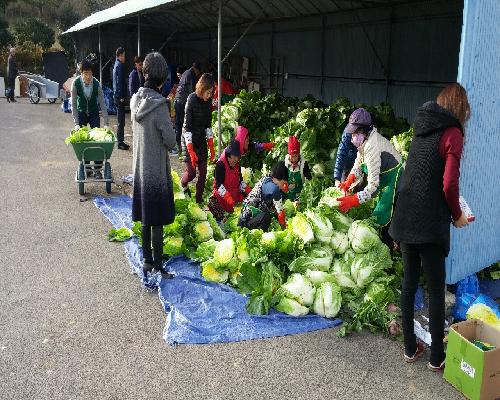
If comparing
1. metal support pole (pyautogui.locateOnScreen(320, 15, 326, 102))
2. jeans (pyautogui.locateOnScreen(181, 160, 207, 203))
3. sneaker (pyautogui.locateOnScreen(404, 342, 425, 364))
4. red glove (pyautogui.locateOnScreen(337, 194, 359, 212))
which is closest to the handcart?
metal support pole (pyautogui.locateOnScreen(320, 15, 326, 102))

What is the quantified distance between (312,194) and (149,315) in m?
2.94

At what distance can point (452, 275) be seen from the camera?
504 cm

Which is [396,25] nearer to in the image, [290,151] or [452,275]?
[290,151]

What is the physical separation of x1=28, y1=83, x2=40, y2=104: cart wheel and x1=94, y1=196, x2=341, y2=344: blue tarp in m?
19.5

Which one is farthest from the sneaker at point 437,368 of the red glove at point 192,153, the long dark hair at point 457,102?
the red glove at point 192,153

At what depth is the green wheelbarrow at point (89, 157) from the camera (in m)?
8.34

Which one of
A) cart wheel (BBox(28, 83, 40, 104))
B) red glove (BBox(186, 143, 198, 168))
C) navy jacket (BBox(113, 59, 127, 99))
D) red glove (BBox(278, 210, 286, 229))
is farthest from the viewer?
cart wheel (BBox(28, 83, 40, 104))

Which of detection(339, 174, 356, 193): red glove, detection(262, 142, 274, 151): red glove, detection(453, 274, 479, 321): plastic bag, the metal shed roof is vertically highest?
the metal shed roof

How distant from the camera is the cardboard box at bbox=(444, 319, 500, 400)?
354cm

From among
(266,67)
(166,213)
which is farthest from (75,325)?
(266,67)

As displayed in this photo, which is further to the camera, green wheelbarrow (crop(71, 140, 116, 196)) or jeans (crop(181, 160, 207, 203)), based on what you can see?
green wheelbarrow (crop(71, 140, 116, 196))

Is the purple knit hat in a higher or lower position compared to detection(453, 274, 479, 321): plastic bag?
higher

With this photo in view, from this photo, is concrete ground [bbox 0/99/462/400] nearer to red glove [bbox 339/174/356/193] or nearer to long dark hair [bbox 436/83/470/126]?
red glove [bbox 339/174/356/193]

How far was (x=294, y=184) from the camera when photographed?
282 inches
